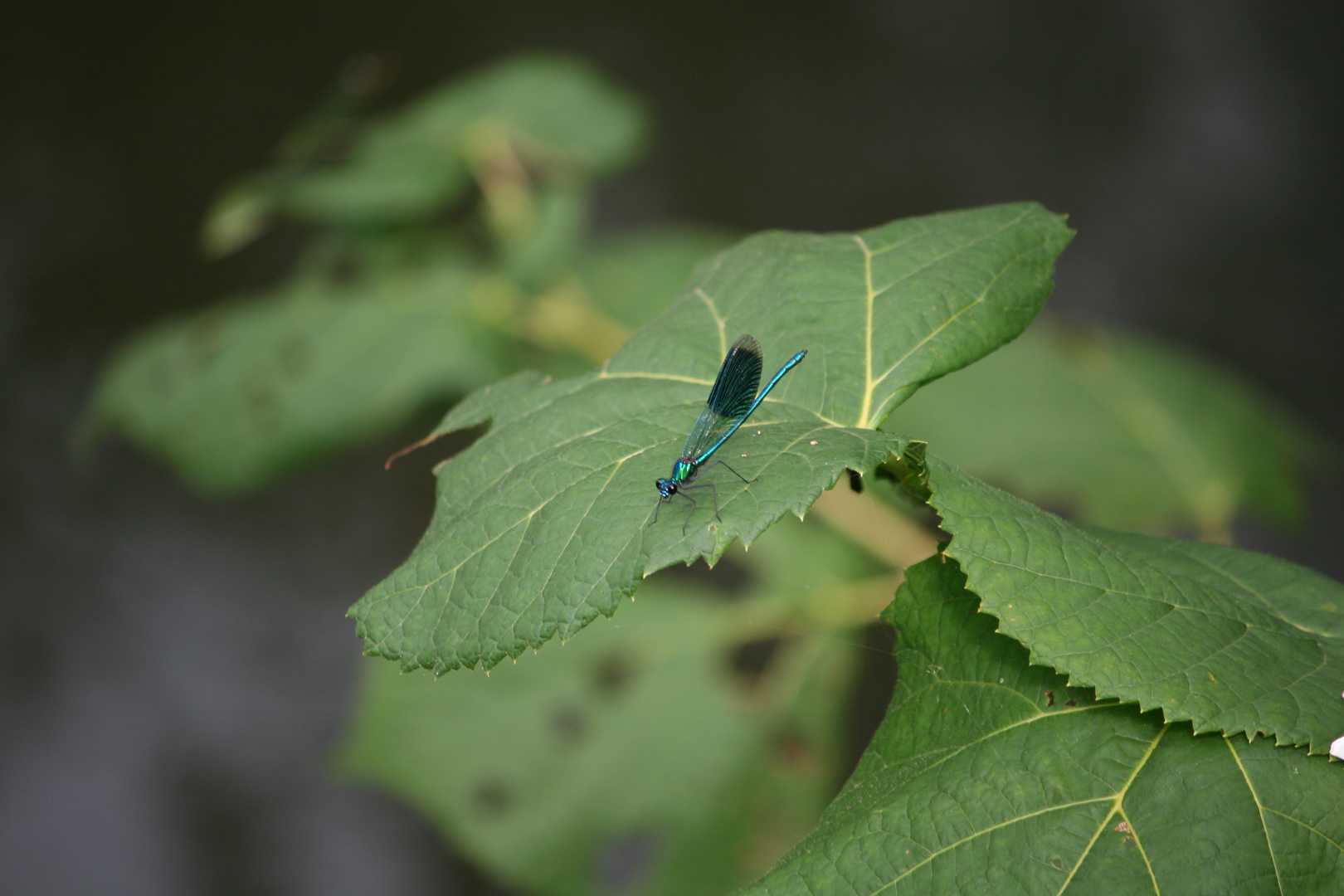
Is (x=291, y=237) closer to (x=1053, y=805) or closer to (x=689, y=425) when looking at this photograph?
(x=689, y=425)

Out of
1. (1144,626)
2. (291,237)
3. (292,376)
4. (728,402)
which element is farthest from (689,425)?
(291,237)

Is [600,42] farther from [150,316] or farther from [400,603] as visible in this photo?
[400,603]

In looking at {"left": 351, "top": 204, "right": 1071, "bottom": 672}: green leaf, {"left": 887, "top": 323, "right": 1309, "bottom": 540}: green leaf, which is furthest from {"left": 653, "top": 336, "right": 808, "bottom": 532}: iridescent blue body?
{"left": 887, "top": 323, "right": 1309, "bottom": 540}: green leaf

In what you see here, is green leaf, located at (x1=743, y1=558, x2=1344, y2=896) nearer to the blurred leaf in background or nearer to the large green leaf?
the blurred leaf in background

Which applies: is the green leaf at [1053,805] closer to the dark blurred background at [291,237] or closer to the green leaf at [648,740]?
the green leaf at [648,740]

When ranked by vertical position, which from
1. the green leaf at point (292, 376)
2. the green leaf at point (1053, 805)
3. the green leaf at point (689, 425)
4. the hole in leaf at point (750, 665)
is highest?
the green leaf at point (689, 425)

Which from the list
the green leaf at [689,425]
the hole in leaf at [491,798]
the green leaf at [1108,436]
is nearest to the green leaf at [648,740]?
the hole in leaf at [491,798]
